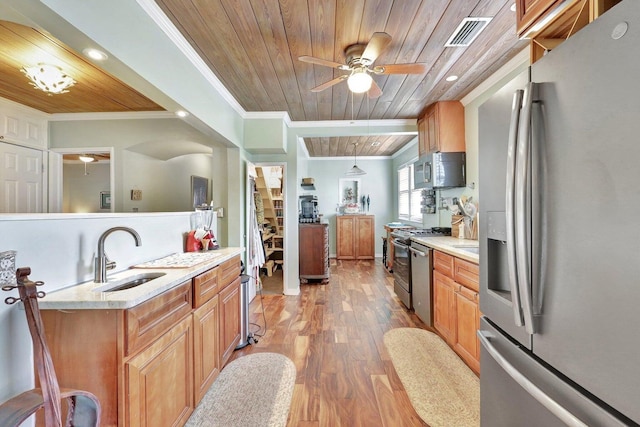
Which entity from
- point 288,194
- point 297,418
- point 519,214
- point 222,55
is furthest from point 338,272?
point 519,214

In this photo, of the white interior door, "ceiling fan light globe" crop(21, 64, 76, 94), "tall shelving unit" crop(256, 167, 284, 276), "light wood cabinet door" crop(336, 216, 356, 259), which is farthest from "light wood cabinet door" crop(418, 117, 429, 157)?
the white interior door

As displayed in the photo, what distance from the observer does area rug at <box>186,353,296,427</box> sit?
164 centimetres

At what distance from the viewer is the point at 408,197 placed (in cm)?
601

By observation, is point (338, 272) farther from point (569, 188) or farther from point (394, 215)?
point (569, 188)

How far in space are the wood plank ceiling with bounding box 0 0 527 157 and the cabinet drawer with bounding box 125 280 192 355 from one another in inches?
71.6

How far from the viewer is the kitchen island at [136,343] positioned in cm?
109

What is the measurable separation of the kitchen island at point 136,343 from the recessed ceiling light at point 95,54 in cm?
125

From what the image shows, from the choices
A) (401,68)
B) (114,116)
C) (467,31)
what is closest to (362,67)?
(401,68)

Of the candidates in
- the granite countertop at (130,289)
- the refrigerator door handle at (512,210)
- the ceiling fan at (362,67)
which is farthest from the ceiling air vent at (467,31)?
the granite countertop at (130,289)

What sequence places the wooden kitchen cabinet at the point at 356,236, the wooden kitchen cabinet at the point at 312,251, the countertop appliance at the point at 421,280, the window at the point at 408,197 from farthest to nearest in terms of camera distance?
the wooden kitchen cabinet at the point at 356,236, the window at the point at 408,197, the wooden kitchen cabinet at the point at 312,251, the countertop appliance at the point at 421,280

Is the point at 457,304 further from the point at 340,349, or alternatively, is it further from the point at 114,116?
the point at 114,116

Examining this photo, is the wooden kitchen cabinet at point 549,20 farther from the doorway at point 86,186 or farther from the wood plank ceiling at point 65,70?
the doorway at point 86,186

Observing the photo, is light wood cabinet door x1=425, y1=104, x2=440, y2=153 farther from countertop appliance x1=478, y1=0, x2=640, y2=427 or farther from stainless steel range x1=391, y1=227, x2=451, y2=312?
countertop appliance x1=478, y1=0, x2=640, y2=427

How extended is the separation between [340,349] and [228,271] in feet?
4.21
